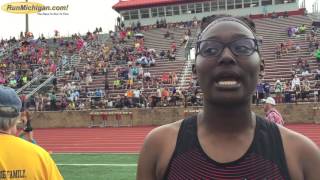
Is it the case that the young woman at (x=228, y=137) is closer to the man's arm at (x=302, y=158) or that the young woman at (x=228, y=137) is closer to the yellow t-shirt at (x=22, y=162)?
the man's arm at (x=302, y=158)

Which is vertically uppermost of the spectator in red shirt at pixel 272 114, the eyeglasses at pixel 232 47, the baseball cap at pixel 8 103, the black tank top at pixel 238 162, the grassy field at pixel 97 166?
the eyeglasses at pixel 232 47

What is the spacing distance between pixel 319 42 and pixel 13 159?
90.8 feet

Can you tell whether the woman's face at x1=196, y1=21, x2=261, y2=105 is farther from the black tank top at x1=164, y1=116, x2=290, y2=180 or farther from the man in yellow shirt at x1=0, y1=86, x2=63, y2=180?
the man in yellow shirt at x1=0, y1=86, x2=63, y2=180

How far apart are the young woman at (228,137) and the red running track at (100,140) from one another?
509 inches

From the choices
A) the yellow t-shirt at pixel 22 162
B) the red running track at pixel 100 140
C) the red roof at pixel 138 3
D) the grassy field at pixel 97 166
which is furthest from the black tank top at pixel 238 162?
the red roof at pixel 138 3

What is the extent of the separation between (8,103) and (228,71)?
2061 mm

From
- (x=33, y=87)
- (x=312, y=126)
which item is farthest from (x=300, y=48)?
(x=33, y=87)

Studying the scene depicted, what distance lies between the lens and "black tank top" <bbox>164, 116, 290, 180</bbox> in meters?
1.78

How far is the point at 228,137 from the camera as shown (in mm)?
1858

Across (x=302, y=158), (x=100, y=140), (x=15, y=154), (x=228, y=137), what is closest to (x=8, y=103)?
(x=15, y=154)

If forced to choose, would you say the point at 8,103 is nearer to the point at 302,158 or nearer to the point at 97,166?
the point at 302,158

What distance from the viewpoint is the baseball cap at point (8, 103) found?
3.40 m

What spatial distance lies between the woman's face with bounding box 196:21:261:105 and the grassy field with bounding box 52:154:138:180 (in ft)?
27.2

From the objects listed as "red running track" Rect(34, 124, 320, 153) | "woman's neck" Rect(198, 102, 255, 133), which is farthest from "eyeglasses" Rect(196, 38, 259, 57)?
"red running track" Rect(34, 124, 320, 153)
